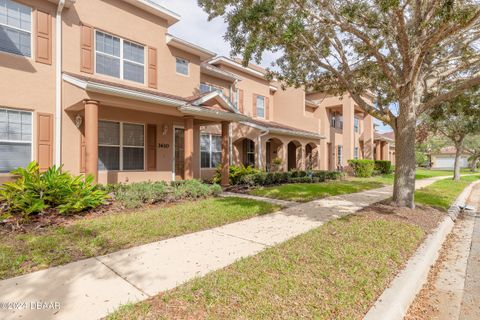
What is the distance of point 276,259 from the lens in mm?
4434

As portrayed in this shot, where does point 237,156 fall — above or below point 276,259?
above

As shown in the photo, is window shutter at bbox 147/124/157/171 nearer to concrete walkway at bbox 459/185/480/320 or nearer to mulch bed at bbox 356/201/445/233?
mulch bed at bbox 356/201/445/233

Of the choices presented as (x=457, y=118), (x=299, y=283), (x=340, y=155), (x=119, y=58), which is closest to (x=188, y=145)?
(x=119, y=58)

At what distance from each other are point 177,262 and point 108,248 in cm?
147

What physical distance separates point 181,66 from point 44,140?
266 inches

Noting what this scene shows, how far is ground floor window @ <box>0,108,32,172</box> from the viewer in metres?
8.20

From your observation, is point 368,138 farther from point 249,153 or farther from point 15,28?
point 15,28

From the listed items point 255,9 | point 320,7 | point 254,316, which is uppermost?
point 320,7

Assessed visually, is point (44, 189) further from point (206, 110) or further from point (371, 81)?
point (371, 81)

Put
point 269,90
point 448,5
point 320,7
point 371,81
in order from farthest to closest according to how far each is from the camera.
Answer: point 269,90, point 371,81, point 320,7, point 448,5

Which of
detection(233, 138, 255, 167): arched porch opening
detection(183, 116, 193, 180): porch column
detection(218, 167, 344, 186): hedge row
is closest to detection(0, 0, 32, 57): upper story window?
detection(183, 116, 193, 180): porch column

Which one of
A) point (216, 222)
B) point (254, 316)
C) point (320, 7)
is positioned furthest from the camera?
point (320, 7)

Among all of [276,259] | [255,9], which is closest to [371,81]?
[255,9]

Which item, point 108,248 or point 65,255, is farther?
point 108,248
